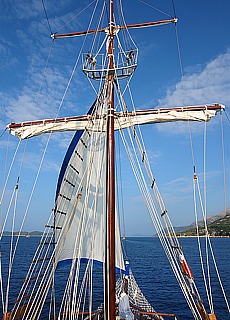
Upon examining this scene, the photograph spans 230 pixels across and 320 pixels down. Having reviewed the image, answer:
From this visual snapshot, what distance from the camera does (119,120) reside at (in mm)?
10570

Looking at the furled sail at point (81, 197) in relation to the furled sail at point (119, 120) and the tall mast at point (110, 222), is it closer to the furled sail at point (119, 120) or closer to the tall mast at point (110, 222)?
the furled sail at point (119, 120)

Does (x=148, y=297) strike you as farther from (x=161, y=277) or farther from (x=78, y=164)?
(x=78, y=164)

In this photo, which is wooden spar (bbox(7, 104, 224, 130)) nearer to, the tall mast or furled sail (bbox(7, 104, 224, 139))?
furled sail (bbox(7, 104, 224, 139))

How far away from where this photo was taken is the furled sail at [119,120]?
10281 millimetres

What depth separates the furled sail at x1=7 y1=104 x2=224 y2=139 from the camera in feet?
33.7

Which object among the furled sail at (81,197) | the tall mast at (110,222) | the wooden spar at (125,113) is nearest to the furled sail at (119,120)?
the wooden spar at (125,113)

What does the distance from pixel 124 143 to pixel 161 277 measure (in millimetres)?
30548

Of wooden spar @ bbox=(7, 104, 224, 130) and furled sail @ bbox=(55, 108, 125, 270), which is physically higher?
wooden spar @ bbox=(7, 104, 224, 130)

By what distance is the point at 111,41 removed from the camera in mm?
9766

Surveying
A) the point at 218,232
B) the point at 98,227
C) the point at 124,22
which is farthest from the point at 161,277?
the point at 218,232

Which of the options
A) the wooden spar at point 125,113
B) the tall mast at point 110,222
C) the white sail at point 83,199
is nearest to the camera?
the tall mast at point 110,222

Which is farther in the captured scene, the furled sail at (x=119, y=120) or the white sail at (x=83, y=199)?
the furled sail at (x=119, y=120)

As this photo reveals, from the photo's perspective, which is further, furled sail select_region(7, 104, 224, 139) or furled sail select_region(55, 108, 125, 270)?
furled sail select_region(7, 104, 224, 139)

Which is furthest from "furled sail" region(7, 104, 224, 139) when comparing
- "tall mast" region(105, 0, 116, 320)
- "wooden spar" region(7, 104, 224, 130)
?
"tall mast" region(105, 0, 116, 320)
